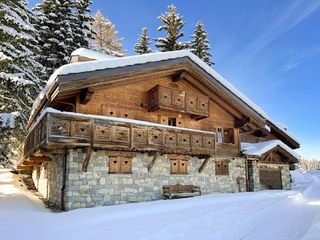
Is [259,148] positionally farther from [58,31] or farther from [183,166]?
[58,31]

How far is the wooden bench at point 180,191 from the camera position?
15399 mm

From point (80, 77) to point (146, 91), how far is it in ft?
15.4

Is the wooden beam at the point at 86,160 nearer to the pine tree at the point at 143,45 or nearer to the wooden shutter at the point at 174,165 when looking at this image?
the wooden shutter at the point at 174,165

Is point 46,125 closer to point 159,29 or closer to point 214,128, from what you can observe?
point 214,128

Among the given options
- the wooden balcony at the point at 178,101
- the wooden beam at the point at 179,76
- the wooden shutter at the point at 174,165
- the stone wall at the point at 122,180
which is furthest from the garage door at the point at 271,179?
the wooden beam at the point at 179,76

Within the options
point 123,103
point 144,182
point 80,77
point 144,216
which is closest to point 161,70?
point 123,103

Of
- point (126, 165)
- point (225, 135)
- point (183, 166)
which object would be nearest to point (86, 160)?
point (126, 165)

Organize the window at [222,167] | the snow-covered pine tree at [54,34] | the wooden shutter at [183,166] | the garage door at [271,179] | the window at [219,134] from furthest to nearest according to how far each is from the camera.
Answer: the garage door at [271,179]
the snow-covered pine tree at [54,34]
the window at [219,134]
the window at [222,167]
the wooden shutter at [183,166]

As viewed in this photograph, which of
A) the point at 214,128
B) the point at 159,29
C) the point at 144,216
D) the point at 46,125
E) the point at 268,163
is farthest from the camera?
the point at 159,29

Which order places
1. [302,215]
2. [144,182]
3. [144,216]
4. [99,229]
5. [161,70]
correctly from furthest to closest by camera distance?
1. [161,70]
2. [144,182]
3. [302,215]
4. [144,216]
5. [99,229]

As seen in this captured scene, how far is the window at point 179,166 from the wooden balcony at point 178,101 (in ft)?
9.73

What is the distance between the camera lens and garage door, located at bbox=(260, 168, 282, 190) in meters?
23.7

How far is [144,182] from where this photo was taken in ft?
48.7

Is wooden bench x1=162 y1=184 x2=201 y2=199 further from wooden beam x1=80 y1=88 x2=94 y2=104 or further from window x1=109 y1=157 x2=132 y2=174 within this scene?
wooden beam x1=80 y1=88 x2=94 y2=104
